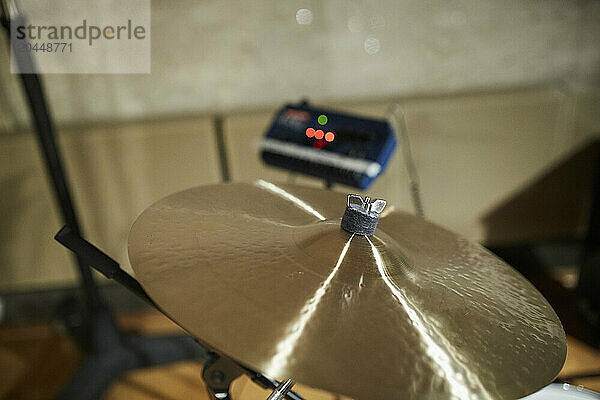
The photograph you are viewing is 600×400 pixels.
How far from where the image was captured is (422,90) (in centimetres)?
184

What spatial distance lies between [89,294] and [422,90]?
1.31 meters

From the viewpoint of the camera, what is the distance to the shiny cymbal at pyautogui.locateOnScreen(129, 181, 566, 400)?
1.65 ft

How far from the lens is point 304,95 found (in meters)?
1.80

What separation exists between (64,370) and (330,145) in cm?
105

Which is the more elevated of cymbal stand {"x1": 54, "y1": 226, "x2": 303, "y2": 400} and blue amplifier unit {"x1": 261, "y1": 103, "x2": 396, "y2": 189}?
blue amplifier unit {"x1": 261, "y1": 103, "x2": 396, "y2": 189}

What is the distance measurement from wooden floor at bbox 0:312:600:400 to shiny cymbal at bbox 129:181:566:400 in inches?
34.4

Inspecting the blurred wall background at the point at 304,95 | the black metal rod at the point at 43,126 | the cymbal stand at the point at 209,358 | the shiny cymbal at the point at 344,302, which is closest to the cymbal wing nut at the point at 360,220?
the shiny cymbal at the point at 344,302

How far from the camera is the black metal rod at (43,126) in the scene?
42.9 inches

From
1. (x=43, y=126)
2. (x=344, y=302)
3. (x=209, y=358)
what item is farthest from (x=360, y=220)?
(x=43, y=126)

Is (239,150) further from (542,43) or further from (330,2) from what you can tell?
(542,43)

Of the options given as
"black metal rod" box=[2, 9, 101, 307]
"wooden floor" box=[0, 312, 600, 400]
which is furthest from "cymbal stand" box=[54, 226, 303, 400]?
"wooden floor" box=[0, 312, 600, 400]

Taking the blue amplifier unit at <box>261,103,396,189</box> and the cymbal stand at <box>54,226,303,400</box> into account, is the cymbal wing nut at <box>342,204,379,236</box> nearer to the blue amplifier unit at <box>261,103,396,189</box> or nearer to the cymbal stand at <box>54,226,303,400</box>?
the cymbal stand at <box>54,226,303,400</box>

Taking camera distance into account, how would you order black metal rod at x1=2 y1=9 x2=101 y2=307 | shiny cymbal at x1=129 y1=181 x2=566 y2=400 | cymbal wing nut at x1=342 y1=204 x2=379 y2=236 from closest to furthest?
shiny cymbal at x1=129 y1=181 x2=566 y2=400 → cymbal wing nut at x1=342 y1=204 x2=379 y2=236 → black metal rod at x1=2 y1=9 x2=101 y2=307

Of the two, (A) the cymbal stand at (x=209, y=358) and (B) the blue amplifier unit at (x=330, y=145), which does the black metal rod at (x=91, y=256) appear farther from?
(B) the blue amplifier unit at (x=330, y=145)
